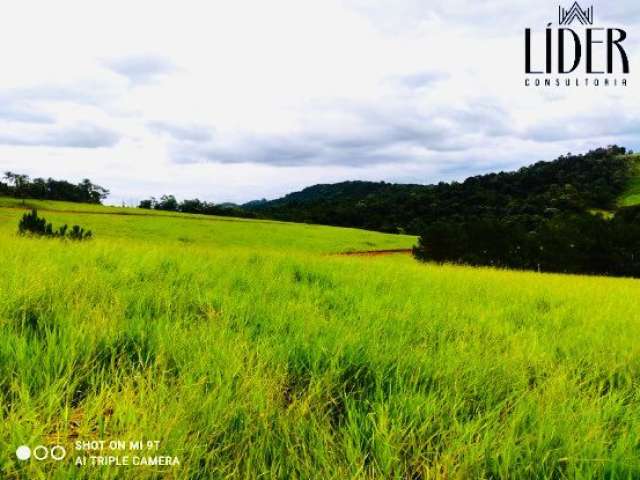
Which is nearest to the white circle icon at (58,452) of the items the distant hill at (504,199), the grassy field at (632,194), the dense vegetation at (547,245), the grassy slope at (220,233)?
the dense vegetation at (547,245)

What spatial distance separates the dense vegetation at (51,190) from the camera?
106325mm

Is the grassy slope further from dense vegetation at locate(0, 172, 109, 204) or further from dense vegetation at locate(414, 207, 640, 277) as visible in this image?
dense vegetation at locate(0, 172, 109, 204)

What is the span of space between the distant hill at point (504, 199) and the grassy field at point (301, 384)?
274ft

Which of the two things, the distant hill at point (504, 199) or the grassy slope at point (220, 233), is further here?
the distant hill at point (504, 199)

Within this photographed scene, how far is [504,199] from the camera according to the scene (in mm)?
104062

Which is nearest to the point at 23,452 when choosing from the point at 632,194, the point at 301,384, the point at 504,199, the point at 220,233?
the point at 301,384

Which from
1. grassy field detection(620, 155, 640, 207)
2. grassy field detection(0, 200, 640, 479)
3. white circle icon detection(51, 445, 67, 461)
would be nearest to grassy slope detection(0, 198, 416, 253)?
grassy field detection(0, 200, 640, 479)

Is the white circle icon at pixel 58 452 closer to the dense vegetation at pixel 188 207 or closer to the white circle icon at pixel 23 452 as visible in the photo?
the white circle icon at pixel 23 452

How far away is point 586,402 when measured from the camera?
2754mm

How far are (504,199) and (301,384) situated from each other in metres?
110

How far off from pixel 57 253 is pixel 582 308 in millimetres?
8232

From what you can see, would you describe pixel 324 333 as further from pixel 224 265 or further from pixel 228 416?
pixel 224 265

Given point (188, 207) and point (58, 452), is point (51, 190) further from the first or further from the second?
point (58, 452)

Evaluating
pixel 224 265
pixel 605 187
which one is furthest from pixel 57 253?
pixel 605 187
